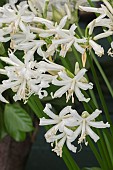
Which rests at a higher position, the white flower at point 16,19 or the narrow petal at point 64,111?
the white flower at point 16,19

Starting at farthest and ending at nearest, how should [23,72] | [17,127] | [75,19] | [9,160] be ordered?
[9,160] → [17,127] → [75,19] → [23,72]

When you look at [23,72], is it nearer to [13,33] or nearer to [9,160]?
[13,33]

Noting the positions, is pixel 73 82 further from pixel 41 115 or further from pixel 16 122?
pixel 16 122

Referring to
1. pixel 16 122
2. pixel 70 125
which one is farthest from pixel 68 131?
pixel 16 122

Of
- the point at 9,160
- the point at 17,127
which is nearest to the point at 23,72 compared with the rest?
the point at 17,127

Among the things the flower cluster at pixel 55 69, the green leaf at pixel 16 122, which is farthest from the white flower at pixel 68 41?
the green leaf at pixel 16 122

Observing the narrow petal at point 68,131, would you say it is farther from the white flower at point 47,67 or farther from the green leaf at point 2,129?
the green leaf at point 2,129

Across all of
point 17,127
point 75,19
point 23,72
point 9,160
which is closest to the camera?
point 23,72

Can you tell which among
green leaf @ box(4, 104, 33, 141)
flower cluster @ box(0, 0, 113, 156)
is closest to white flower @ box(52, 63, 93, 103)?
flower cluster @ box(0, 0, 113, 156)
